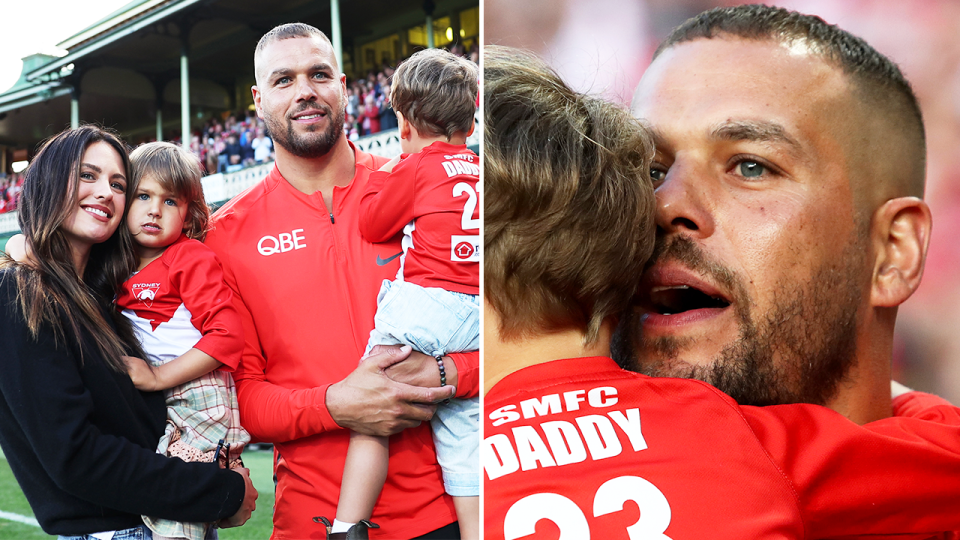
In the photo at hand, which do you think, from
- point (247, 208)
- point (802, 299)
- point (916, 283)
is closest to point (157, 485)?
point (247, 208)

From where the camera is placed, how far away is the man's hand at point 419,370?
136 centimetres

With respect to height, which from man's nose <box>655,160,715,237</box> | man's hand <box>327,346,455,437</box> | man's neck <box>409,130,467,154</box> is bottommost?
man's hand <box>327,346,455,437</box>

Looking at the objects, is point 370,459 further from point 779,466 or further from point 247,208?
point 779,466

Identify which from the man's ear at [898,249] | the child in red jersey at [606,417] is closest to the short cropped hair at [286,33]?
the child in red jersey at [606,417]

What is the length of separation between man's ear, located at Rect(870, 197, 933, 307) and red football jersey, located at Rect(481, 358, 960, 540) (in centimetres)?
24

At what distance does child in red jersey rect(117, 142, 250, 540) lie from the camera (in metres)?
1.27

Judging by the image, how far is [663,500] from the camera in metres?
1.09

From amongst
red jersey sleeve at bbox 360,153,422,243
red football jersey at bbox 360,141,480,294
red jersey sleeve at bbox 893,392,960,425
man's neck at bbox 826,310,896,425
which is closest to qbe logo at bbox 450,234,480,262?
red football jersey at bbox 360,141,480,294

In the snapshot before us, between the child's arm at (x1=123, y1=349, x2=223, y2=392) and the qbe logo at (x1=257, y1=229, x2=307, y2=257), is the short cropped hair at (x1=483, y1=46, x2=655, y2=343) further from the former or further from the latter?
the child's arm at (x1=123, y1=349, x2=223, y2=392)

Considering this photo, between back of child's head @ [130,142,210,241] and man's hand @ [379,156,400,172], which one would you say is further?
man's hand @ [379,156,400,172]

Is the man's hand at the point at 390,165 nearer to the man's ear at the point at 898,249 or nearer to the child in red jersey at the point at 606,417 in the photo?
the child in red jersey at the point at 606,417

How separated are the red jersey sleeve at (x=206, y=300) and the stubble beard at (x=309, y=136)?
0.28 metres

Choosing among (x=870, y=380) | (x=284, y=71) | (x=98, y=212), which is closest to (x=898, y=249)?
(x=870, y=380)

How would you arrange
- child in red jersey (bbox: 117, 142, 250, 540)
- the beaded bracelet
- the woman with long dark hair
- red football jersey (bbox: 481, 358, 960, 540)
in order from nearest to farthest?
red football jersey (bbox: 481, 358, 960, 540) → the woman with long dark hair → child in red jersey (bbox: 117, 142, 250, 540) → the beaded bracelet
